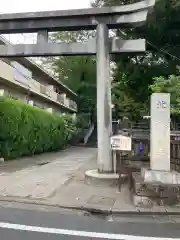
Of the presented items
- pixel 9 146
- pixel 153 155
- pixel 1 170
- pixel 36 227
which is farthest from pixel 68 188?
pixel 9 146

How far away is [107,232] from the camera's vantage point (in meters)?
5.62

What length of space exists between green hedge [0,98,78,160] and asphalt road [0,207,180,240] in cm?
986

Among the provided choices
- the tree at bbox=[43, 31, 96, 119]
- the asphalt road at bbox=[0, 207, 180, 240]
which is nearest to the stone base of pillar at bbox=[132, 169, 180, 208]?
the asphalt road at bbox=[0, 207, 180, 240]

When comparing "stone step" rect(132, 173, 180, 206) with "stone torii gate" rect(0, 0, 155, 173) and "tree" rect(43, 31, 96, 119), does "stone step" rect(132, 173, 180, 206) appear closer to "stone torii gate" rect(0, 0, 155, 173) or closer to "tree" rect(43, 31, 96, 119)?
"stone torii gate" rect(0, 0, 155, 173)

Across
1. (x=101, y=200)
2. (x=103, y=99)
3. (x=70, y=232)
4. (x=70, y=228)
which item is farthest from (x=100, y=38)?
(x=70, y=232)

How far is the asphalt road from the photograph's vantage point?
5.32 meters

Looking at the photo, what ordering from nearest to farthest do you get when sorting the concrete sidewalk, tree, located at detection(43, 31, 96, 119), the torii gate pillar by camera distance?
the concrete sidewalk → the torii gate pillar → tree, located at detection(43, 31, 96, 119)

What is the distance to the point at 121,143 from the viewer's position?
969cm

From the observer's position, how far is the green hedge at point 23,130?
16297mm

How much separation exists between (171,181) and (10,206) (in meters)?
3.81

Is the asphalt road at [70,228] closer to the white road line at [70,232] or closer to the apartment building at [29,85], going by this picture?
the white road line at [70,232]

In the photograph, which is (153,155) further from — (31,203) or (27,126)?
(27,126)

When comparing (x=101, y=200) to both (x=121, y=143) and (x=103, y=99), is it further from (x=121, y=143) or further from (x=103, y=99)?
(x=103, y=99)

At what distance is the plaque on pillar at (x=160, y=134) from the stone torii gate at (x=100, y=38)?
2262mm
